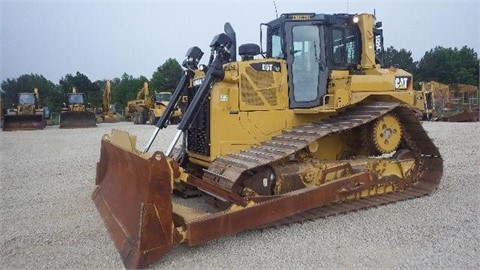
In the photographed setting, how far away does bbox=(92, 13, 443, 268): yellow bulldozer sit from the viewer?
5.35m

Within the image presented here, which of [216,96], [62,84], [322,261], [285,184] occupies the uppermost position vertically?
[62,84]

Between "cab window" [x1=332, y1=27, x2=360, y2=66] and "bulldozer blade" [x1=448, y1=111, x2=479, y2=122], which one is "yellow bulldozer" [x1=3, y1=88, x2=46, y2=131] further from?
"bulldozer blade" [x1=448, y1=111, x2=479, y2=122]

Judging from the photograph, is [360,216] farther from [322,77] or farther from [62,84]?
[62,84]

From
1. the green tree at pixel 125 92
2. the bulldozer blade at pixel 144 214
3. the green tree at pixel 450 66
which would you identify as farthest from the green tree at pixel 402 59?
the bulldozer blade at pixel 144 214

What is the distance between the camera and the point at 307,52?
23.0 feet

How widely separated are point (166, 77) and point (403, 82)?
52.7 m

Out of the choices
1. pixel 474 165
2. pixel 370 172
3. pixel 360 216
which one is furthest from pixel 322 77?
pixel 474 165

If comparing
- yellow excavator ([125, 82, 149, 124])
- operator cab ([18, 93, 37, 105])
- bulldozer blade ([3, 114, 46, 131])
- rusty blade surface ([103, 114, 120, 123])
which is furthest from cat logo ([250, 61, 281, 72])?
rusty blade surface ([103, 114, 120, 123])

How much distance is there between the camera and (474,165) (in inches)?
386

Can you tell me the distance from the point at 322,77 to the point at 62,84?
63096 mm

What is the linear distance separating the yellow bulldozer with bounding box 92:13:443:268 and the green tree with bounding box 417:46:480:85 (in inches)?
2208

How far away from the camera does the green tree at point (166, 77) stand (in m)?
57.0

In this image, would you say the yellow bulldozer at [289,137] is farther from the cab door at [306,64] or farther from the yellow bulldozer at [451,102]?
the yellow bulldozer at [451,102]

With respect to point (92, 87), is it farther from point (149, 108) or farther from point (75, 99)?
point (149, 108)
